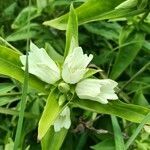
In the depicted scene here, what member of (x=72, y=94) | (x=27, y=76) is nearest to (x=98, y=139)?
(x=72, y=94)

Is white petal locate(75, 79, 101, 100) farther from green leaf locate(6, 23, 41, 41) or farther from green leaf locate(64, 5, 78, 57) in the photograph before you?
green leaf locate(6, 23, 41, 41)

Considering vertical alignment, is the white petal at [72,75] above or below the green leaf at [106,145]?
above

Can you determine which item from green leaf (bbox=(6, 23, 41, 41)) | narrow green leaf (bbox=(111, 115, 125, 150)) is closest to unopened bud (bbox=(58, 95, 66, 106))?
narrow green leaf (bbox=(111, 115, 125, 150))

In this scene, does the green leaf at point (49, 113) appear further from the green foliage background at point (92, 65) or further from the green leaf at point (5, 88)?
the green leaf at point (5, 88)

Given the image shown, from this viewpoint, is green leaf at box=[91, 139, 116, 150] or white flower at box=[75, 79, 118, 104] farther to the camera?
green leaf at box=[91, 139, 116, 150]

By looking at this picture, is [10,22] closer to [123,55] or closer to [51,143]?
[123,55]

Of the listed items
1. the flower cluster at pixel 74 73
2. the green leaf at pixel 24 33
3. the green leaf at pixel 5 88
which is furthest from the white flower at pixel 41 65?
the green leaf at pixel 24 33

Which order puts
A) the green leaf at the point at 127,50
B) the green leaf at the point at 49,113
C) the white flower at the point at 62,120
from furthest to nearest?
the green leaf at the point at 127,50 → the white flower at the point at 62,120 → the green leaf at the point at 49,113
